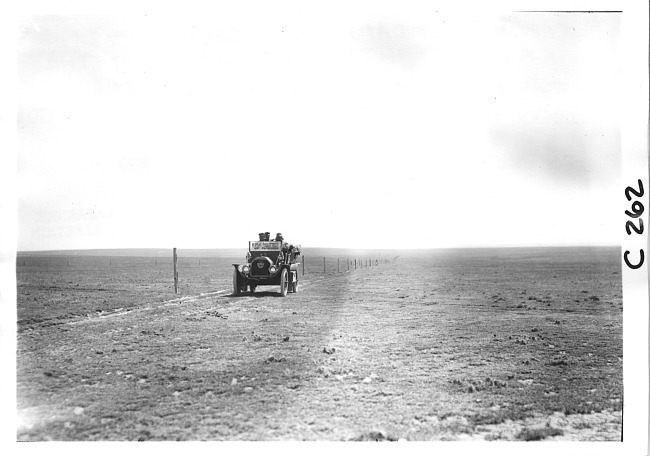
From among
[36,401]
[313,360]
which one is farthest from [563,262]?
[36,401]

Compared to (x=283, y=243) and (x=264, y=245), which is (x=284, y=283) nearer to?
(x=264, y=245)

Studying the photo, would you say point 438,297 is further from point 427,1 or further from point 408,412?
point 427,1

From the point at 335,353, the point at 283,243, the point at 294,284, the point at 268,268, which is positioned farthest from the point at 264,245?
the point at 335,353

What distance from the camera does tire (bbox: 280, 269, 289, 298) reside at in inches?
198

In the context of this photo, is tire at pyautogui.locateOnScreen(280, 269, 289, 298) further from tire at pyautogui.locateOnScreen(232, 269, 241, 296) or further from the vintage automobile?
tire at pyautogui.locateOnScreen(232, 269, 241, 296)

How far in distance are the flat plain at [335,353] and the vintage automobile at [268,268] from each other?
0.64ft

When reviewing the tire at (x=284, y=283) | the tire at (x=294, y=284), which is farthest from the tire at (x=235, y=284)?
the tire at (x=294, y=284)

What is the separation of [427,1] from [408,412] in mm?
3430

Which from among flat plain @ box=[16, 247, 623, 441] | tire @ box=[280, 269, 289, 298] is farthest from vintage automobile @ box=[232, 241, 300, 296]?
flat plain @ box=[16, 247, 623, 441]

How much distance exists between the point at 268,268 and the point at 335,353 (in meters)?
1.38

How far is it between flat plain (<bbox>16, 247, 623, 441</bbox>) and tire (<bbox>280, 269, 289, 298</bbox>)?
0.76 feet

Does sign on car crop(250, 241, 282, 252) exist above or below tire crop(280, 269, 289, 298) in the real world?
above

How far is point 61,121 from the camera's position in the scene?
4.06 metres

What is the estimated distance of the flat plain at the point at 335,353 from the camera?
340 cm
